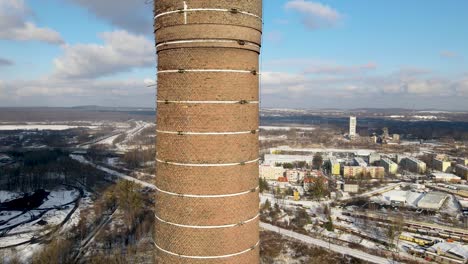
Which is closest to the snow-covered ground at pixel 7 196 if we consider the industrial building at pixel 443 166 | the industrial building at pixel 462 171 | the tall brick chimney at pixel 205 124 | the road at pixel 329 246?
the road at pixel 329 246


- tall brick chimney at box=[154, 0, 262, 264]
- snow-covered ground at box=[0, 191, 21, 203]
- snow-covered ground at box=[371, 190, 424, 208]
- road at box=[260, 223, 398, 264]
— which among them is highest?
tall brick chimney at box=[154, 0, 262, 264]

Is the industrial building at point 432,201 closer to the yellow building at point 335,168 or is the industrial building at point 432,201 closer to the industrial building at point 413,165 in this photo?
the yellow building at point 335,168

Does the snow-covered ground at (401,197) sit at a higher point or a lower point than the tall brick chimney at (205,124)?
lower

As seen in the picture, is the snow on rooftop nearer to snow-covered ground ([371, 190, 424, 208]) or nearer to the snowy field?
snow-covered ground ([371, 190, 424, 208])

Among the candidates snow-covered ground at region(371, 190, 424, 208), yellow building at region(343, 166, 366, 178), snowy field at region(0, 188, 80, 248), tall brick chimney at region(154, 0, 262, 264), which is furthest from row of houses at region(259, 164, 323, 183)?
tall brick chimney at region(154, 0, 262, 264)

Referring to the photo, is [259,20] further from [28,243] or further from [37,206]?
[37,206]

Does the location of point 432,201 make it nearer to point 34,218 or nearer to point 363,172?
point 363,172
